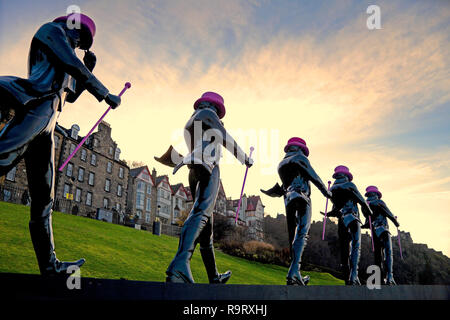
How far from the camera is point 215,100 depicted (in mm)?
4707

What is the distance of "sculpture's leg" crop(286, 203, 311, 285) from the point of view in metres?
5.27

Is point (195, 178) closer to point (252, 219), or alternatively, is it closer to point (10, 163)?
point (10, 163)

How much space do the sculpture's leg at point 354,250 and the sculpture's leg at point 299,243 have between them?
177cm

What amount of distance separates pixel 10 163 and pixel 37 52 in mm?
1229

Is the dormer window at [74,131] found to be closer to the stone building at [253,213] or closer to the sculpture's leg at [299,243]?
the stone building at [253,213]

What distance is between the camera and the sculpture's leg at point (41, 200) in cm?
323

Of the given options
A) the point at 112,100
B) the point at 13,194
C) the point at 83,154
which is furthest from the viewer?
the point at 83,154

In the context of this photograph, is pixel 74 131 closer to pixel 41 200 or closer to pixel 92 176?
pixel 92 176

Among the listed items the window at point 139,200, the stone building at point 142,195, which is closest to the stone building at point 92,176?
the stone building at point 142,195

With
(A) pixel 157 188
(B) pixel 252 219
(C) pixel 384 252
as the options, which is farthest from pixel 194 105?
(B) pixel 252 219

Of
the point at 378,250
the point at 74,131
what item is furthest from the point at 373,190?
the point at 74,131

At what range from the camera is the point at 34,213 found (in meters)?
3.26

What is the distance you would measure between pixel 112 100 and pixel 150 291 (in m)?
1.85
